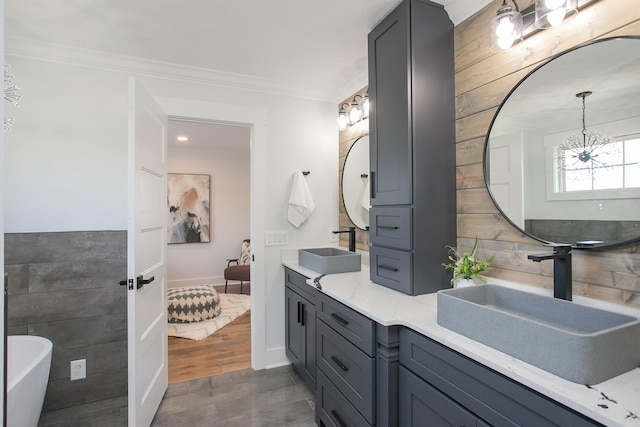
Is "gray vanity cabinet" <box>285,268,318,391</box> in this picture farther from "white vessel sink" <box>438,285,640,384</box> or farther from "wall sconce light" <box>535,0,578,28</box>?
"wall sconce light" <box>535,0,578,28</box>

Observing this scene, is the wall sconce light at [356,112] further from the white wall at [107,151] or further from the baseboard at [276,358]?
the baseboard at [276,358]

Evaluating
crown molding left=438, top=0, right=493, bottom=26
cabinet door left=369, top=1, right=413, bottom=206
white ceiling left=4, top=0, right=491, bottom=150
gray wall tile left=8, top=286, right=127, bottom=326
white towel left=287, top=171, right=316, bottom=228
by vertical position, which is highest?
white ceiling left=4, top=0, right=491, bottom=150

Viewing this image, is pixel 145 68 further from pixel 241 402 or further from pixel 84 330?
pixel 241 402

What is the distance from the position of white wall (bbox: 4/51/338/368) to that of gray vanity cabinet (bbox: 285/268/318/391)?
14 centimetres

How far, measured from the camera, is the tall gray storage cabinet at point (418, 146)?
1.65 m

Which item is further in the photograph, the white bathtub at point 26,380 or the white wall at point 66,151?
the white wall at point 66,151

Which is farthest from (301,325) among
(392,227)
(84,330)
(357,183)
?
(84,330)

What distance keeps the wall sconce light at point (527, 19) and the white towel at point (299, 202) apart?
5.55 ft

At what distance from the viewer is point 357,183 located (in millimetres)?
2674

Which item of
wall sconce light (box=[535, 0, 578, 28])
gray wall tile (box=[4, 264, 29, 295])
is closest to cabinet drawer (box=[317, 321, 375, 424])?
wall sconce light (box=[535, 0, 578, 28])

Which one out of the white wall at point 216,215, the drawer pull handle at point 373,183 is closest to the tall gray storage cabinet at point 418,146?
the drawer pull handle at point 373,183

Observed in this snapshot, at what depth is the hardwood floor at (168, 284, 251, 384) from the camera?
265 cm

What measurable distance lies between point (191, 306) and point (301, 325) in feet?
6.46

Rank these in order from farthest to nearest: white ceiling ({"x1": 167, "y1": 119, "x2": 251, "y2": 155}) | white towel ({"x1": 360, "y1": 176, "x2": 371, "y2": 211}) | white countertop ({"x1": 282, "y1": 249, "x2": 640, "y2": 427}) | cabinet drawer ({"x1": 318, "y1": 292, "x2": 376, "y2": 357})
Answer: white ceiling ({"x1": 167, "y1": 119, "x2": 251, "y2": 155})
white towel ({"x1": 360, "y1": 176, "x2": 371, "y2": 211})
cabinet drawer ({"x1": 318, "y1": 292, "x2": 376, "y2": 357})
white countertop ({"x1": 282, "y1": 249, "x2": 640, "y2": 427})
